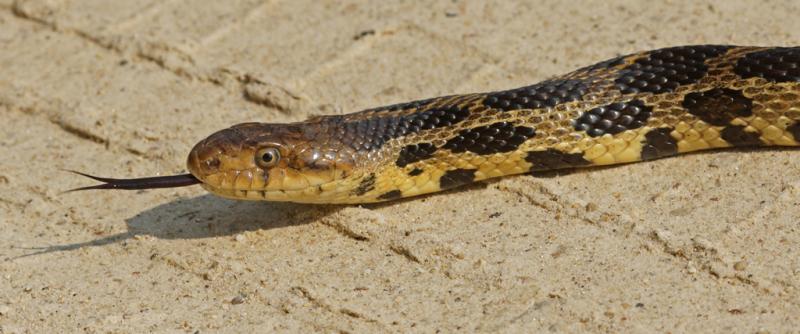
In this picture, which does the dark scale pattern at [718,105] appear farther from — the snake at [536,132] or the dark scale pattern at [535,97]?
the dark scale pattern at [535,97]

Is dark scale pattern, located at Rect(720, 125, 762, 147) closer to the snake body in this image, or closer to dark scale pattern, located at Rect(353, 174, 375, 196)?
the snake body

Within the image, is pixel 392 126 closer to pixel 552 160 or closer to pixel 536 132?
pixel 536 132

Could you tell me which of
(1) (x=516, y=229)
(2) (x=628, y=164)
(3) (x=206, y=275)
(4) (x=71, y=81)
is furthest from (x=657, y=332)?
(4) (x=71, y=81)

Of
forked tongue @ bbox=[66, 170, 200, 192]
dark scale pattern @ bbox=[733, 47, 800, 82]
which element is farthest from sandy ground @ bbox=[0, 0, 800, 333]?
dark scale pattern @ bbox=[733, 47, 800, 82]

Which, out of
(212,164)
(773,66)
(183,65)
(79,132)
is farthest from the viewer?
(183,65)

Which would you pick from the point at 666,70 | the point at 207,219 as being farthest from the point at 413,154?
the point at 666,70

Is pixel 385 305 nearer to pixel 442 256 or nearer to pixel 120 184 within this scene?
pixel 442 256
